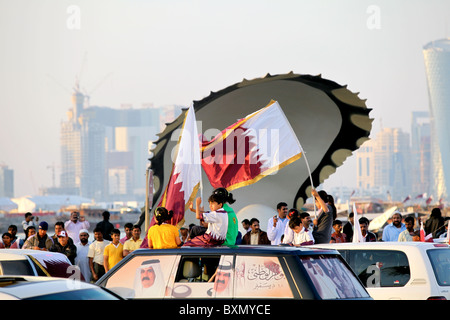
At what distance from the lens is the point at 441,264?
10.4 meters

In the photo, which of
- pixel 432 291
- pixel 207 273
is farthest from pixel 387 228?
pixel 207 273

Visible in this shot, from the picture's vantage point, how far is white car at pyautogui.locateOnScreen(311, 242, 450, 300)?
1010 cm

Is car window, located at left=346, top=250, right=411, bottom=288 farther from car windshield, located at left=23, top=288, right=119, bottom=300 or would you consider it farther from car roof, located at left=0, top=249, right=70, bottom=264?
car windshield, located at left=23, top=288, right=119, bottom=300

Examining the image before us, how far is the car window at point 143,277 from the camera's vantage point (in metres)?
8.07

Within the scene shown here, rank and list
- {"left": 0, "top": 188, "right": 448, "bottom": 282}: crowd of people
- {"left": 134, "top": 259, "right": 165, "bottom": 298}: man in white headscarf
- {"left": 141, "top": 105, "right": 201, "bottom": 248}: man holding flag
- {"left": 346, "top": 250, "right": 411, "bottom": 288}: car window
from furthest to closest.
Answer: {"left": 141, "top": 105, "right": 201, "bottom": 248}: man holding flag < {"left": 346, "top": 250, "right": 411, "bottom": 288}: car window < {"left": 0, "top": 188, "right": 448, "bottom": 282}: crowd of people < {"left": 134, "top": 259, "right": 165, "bottom": 298}: man in white headscarf

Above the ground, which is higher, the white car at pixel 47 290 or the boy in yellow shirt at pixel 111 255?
the white car at pixel 47 290

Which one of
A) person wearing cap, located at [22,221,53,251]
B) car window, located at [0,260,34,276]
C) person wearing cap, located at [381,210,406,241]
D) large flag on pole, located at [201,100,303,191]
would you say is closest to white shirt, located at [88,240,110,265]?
person wearing cap, located at [22,221,53,251]

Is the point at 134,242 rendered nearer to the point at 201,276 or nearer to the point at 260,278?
the point at 201,276

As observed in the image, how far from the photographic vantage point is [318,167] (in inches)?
1137

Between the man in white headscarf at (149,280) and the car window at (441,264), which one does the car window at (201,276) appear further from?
the car window at (441,264)

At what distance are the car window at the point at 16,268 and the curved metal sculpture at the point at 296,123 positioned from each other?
1651cm

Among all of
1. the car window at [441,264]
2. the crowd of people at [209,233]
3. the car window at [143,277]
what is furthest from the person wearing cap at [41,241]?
the car window at [441,264]

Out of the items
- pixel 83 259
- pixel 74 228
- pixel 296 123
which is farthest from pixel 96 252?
pixel 296 123
